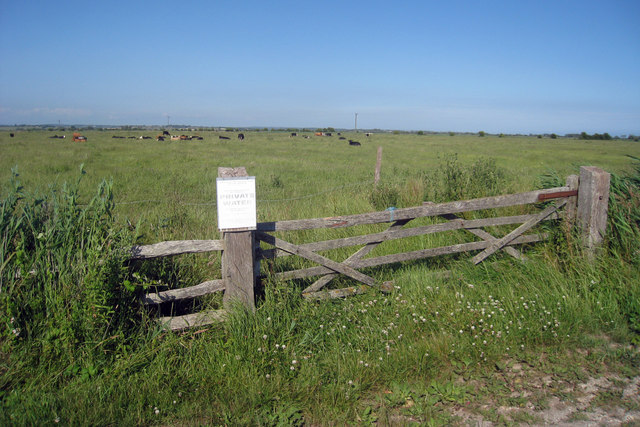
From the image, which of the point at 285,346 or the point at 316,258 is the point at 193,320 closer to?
the point at 285,346

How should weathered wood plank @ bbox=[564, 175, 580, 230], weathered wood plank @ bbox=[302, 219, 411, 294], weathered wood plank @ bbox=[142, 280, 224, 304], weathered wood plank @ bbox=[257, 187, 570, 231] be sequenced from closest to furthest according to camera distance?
weathered wood plank @ bbox=[142, 280, 224, 304]
weathered wood plank @ bbox=[257, 187, 570, 231]
weathered wood plank @ bbox=[302, 219, 411, 294]
weathered wood plank @ bbox=[564, 175, 580, 230]

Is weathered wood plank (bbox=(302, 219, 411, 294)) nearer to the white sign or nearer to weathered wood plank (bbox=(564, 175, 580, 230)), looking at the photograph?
the white sign

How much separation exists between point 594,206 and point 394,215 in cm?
261

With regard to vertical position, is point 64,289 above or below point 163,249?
below

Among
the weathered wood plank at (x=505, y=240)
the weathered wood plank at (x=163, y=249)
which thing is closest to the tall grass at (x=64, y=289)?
the weathered wood plank at (x=163, y=249)

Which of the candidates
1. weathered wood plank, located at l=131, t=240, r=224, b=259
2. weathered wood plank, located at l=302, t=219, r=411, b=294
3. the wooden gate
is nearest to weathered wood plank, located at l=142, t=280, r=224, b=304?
the wooden gate

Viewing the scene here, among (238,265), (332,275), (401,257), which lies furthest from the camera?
(401,257)

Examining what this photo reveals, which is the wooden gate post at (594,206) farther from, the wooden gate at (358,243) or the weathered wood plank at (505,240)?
the weathered wood plank at (505,240)

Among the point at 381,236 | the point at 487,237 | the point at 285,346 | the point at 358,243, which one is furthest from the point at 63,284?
the point at 487,237

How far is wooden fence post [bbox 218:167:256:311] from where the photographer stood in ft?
12.9

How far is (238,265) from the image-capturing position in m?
3.97

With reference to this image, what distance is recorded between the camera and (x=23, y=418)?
9.37 feet

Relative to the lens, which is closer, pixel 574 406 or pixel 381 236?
pixel 574 406

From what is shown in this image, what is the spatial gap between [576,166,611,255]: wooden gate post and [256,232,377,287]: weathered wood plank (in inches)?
110
